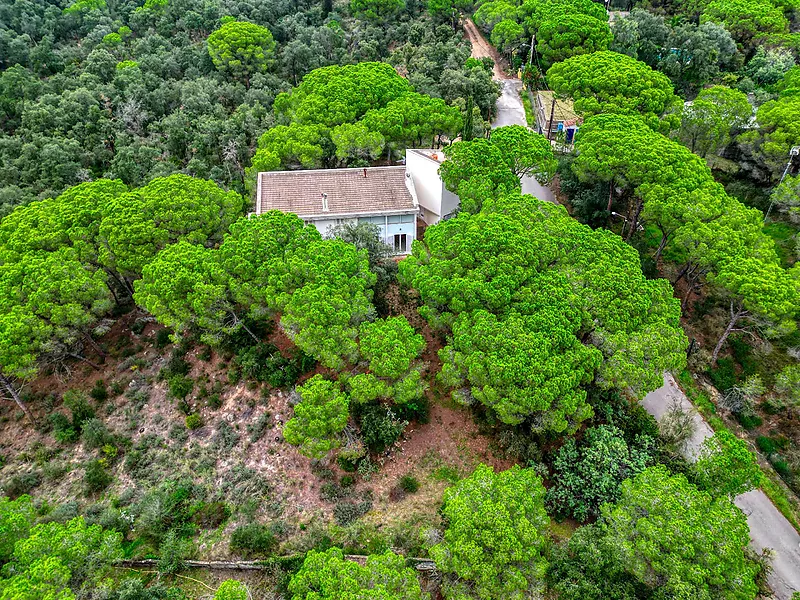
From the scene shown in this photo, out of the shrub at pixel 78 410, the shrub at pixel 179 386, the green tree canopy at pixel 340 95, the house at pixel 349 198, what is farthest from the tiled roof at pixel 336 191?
the shrub at pixel 78 410

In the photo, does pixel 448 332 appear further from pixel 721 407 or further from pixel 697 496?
pixel 721 407

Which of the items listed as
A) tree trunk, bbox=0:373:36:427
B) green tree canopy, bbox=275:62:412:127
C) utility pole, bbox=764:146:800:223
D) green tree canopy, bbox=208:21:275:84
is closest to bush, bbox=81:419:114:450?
tree trunk, bbox=0:373:36:427

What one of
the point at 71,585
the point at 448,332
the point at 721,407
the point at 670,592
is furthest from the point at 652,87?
the point at 71,585

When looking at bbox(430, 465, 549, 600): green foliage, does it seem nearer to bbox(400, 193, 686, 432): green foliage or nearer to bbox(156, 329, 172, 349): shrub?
bbox(400, 193, 686, 432): green foliage

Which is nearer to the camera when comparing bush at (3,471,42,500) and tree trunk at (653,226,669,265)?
bush at (3,471,42,500)

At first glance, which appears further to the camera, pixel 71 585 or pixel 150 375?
pixel 150 375

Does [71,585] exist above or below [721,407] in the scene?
below

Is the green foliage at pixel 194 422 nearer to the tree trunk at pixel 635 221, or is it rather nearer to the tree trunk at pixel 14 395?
the tree trunk at pixel 14 395
